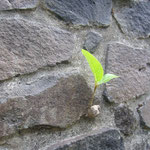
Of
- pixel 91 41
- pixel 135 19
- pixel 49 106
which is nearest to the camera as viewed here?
pixel 49 106

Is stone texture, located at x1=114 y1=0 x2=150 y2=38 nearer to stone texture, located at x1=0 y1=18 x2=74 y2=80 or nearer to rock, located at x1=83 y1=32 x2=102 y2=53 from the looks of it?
rock, located at x1=83 y1=32 x2=102 y2=53

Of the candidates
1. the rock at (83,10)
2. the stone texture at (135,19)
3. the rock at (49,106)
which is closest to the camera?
the rock at (49,106)

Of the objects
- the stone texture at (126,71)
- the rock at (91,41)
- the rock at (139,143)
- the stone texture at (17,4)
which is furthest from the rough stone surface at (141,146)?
the stone texture at (17,4)

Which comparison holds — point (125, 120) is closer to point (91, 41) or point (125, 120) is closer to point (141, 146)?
point (141, 146)

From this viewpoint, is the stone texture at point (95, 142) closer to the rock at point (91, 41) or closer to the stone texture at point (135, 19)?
→ the rock at point (91, 41)

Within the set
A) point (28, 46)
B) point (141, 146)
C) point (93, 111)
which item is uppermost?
point (28, 46)

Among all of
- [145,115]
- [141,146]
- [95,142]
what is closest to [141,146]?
[141,146]
